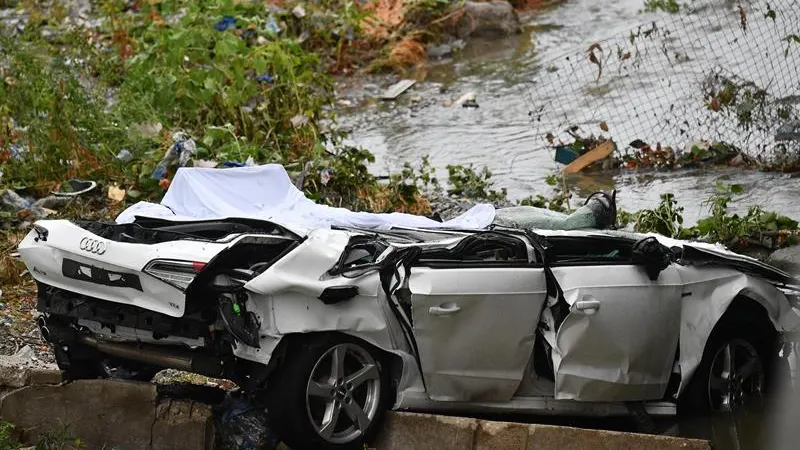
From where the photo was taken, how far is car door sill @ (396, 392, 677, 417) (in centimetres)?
650

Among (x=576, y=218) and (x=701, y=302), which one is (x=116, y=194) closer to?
(x=576, y=218)

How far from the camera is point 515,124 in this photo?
1570 centimetres

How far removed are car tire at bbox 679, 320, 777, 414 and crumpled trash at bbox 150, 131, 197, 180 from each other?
5.61 meters

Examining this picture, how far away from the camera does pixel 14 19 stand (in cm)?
2075

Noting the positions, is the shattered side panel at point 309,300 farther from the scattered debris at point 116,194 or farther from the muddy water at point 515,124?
the muddy water at point 515,124

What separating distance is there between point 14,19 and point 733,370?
53.2 ft

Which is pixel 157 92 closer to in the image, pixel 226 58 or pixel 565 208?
pixel 226 58

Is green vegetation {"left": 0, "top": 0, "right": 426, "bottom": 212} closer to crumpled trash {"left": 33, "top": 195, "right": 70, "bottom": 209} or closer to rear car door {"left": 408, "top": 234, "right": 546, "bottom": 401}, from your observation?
crumpled trash {"left": 33, "top": 195, "right": 70, "bottom": 209}

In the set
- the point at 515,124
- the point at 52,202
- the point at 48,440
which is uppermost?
the point at 48,440

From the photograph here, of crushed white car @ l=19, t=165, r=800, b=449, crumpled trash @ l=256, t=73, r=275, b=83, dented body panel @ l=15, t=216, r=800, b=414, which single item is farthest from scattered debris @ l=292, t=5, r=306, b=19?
dented body panel @ l=15, t=216, r=800, b=414

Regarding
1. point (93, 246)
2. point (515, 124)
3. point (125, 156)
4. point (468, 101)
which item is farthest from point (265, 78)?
point (93, 246)

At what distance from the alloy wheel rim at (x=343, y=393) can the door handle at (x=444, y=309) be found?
0.38 metres

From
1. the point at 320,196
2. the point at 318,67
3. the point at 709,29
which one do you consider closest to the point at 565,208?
the point at 320,196

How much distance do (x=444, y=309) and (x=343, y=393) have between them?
64 centimetres
